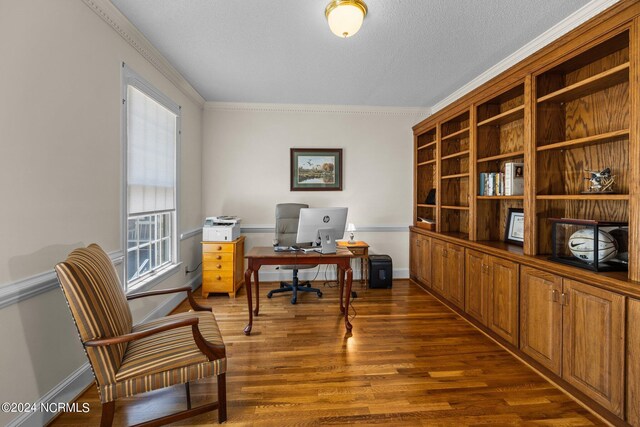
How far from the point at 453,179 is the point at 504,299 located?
1866mm

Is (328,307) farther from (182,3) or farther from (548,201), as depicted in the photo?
(182,3)

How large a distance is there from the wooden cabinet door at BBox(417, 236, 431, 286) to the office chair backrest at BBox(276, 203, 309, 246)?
1.85 metres

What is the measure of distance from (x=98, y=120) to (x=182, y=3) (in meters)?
1.08

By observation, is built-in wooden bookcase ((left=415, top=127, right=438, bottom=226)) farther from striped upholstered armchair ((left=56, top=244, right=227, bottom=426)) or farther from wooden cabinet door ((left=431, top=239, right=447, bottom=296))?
striped upholstered armchair ((left=56, top=244, right=227, bottom=426))

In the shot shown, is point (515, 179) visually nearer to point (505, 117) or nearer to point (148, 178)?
point (505, 117)

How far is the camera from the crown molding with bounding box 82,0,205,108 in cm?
215

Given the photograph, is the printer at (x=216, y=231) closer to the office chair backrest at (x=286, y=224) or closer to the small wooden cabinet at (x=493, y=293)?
the office chair backrest at (x=286, y=224)

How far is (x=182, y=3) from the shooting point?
2.16 meters

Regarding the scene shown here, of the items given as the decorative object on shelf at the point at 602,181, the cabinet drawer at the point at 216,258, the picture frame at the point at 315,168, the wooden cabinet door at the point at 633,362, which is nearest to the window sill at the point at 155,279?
the cabinet drawer at the point at 216,258

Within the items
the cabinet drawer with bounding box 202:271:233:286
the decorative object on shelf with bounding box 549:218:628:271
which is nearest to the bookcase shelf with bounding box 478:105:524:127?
the decorative object on shelf with bounding box 549:218:628:271

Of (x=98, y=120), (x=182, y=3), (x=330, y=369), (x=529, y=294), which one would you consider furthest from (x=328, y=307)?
(x=182, y=3)

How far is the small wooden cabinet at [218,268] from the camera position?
3789 millimetres

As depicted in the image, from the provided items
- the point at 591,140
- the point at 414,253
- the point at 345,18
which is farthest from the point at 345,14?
the point at 414,253

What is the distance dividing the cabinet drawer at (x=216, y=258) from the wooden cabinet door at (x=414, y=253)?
273 cm
